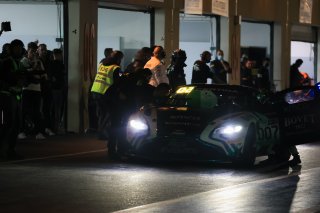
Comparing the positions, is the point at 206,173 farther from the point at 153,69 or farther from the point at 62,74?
the point at 62,74

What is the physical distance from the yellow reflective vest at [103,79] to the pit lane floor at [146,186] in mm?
3008

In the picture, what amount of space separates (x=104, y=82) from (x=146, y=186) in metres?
7.23

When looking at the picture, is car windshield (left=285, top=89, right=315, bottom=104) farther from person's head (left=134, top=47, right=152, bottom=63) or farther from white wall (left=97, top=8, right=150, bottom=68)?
white wall (left=97, top=8, right=150, bottom=68)

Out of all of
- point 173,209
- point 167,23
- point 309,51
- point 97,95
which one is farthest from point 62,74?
point 309,51

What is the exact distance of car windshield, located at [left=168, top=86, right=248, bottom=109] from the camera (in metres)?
14.8

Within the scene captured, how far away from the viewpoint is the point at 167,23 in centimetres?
2377

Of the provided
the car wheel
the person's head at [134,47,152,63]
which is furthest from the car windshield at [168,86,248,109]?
the person's head at [134,47,152,63]

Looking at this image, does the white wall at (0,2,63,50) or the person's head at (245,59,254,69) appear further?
the person's head at (245,59,254,69)

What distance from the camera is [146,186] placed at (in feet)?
38.5

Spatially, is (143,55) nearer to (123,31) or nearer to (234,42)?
(123,31)

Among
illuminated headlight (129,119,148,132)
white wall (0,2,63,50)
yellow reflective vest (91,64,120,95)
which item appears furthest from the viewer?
white wall (0,2,63,50)

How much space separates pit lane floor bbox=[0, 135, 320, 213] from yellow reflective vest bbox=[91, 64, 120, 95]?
3.01 meters

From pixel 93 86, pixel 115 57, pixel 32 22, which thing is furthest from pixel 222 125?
pixel 32 22

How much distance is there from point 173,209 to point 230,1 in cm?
1730
